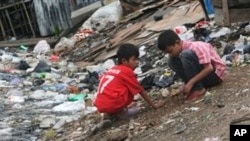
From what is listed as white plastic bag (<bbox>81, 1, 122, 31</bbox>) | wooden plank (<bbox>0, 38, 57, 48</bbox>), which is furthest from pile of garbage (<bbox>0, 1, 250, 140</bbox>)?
wooden plank (<bbox>0, 38, 57, 48</bbox>)

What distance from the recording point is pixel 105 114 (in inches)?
230

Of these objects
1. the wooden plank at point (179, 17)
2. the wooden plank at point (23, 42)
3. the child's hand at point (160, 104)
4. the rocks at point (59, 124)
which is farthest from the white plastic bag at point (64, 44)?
the child's hand at point (160, 104)

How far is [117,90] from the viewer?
561cm

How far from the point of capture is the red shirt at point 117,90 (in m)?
5.60

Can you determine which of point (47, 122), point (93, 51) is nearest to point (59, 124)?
point (47, 122)

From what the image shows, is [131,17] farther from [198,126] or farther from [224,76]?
[198,126]

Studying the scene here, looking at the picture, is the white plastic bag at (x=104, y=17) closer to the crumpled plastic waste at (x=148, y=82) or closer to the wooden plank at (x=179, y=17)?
the wooden plank at (x=179, y=17)

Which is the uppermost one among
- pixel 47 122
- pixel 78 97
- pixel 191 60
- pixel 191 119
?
pixel 191 60

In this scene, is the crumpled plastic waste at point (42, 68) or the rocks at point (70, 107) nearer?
the rocks at point (70, 107)

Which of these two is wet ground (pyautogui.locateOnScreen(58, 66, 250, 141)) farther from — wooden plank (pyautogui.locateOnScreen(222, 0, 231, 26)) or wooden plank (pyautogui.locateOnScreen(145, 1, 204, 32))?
wooden plank (pyautogui.locateOnScreen(145, 1, 204, 32))

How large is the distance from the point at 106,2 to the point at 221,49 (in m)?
6.72

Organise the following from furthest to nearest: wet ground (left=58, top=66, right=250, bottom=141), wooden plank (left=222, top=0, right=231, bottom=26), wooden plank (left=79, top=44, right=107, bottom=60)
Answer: wooden plank (left=79, top=44, right=107, bottom=60) < wooden plank (left=222, top=0, right=231, bottom=26) < wet ground (left=58, top=66, right=250, bottom=141)

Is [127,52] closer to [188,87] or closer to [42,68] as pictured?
[188,87]

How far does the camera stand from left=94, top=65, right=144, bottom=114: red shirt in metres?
5.60
